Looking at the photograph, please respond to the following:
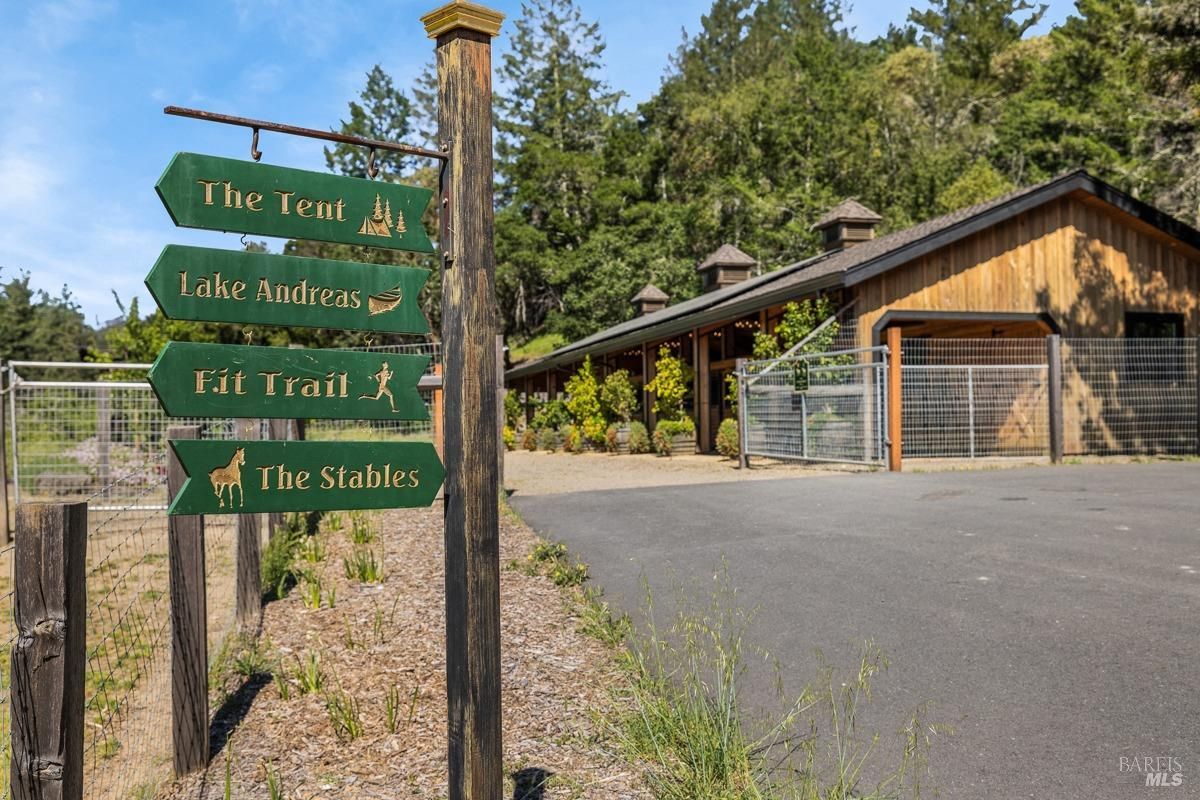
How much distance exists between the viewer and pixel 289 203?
8.10 feet

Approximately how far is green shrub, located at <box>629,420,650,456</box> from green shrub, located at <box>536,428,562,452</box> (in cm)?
421

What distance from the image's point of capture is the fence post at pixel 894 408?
13117 millimetres

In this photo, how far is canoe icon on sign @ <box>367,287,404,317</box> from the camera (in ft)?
8.39

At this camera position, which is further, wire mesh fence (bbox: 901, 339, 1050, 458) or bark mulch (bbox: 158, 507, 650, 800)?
wire mesh fence (bbox: 901, 339, 1050, 458)

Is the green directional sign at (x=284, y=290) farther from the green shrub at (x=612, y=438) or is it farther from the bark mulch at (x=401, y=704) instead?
the green shrub at (x=612, y=438)

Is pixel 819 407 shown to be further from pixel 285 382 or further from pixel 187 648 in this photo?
pixel 285 382

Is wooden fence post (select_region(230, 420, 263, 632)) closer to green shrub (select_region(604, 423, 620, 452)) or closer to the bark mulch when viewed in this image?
the bark mulch

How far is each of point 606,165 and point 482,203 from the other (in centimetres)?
4886

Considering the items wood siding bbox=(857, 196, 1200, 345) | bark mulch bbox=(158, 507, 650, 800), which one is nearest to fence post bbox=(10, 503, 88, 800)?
bark mulch bbox=(158, 507, 650, 800)

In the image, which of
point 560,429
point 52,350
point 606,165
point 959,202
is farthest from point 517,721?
point 606,165

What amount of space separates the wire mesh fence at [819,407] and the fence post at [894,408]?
127 millimetres

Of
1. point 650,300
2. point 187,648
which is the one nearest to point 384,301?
point 187,648

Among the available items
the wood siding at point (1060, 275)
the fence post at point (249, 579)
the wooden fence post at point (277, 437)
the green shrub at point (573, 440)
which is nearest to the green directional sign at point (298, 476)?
the fence post at point (249, 579)

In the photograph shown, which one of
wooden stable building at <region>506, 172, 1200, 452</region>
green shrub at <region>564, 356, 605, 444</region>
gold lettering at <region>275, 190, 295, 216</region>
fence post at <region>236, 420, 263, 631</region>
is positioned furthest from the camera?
green shrub at <region>564, 356, 605, 444</region>
